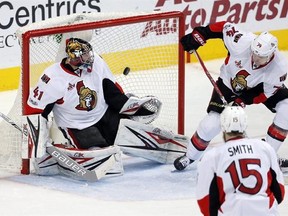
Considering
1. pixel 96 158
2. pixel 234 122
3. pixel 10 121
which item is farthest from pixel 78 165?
pixel 234 122

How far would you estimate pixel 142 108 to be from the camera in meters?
7.32

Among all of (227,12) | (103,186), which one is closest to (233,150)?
(103,186)

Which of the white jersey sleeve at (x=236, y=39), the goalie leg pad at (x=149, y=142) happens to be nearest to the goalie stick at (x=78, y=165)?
the goalie leg pad at (x=149, y=142)

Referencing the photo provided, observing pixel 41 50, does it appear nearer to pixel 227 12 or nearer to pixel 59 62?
pixel 59 62

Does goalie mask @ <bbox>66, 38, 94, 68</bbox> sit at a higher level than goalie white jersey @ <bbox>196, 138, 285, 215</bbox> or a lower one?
higher

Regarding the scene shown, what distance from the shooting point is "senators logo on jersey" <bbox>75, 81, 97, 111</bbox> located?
702cm

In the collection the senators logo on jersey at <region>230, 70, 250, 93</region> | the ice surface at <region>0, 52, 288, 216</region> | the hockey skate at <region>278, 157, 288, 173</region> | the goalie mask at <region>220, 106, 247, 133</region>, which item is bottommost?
the ice surface at <region>0, 52, 288, 216</region>

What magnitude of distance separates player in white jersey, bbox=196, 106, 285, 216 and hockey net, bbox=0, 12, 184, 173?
2.08 metres

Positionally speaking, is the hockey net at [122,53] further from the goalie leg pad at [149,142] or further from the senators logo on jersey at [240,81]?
the senators logo on jersey at [240,81]

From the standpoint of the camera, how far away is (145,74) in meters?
7.85

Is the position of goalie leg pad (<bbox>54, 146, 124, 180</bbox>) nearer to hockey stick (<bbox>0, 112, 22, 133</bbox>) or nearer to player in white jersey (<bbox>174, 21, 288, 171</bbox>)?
hockey stick (<bbox>0, 112, 22, 133</bbox>)

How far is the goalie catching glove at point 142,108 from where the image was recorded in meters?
7.24

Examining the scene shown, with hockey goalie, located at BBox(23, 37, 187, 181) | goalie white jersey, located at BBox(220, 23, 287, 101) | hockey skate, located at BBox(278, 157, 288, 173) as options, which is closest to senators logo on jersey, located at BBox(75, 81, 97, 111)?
hockey goalie, located at BBox(23, 37, 187, 181)

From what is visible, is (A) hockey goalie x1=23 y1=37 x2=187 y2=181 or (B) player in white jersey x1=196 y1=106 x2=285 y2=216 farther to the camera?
(A) hockey goalie x1=23 y1=37 x2=187 y2=181
